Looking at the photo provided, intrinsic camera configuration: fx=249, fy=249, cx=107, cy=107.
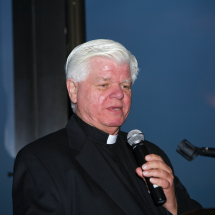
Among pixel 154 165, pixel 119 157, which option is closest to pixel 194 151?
pixel 154 165

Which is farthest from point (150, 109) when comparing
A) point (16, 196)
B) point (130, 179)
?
point (16, 196)

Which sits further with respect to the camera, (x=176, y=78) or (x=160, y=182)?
(x=176, y=78)

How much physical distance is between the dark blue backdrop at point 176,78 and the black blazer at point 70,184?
125 cm

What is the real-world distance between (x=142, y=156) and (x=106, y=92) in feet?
1.67

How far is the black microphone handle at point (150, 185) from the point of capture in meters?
1.07

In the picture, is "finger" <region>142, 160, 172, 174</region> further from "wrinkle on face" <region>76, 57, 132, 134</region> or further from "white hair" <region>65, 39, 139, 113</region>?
"white hair" <region>65, 39, 139, 113</region>

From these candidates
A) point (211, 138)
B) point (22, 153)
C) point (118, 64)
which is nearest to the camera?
point (22, 153)

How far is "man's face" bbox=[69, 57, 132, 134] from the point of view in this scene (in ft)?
5.06

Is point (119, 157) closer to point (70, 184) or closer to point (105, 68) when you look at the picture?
point (70, 184)

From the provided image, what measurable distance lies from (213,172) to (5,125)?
232cm

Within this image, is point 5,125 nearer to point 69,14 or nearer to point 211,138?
point 69,14

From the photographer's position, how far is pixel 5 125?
109 inches

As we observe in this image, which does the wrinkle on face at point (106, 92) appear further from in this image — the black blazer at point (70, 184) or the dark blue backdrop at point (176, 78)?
the dark blue backdrop at point (176, 78)

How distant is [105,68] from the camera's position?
1538 mm
